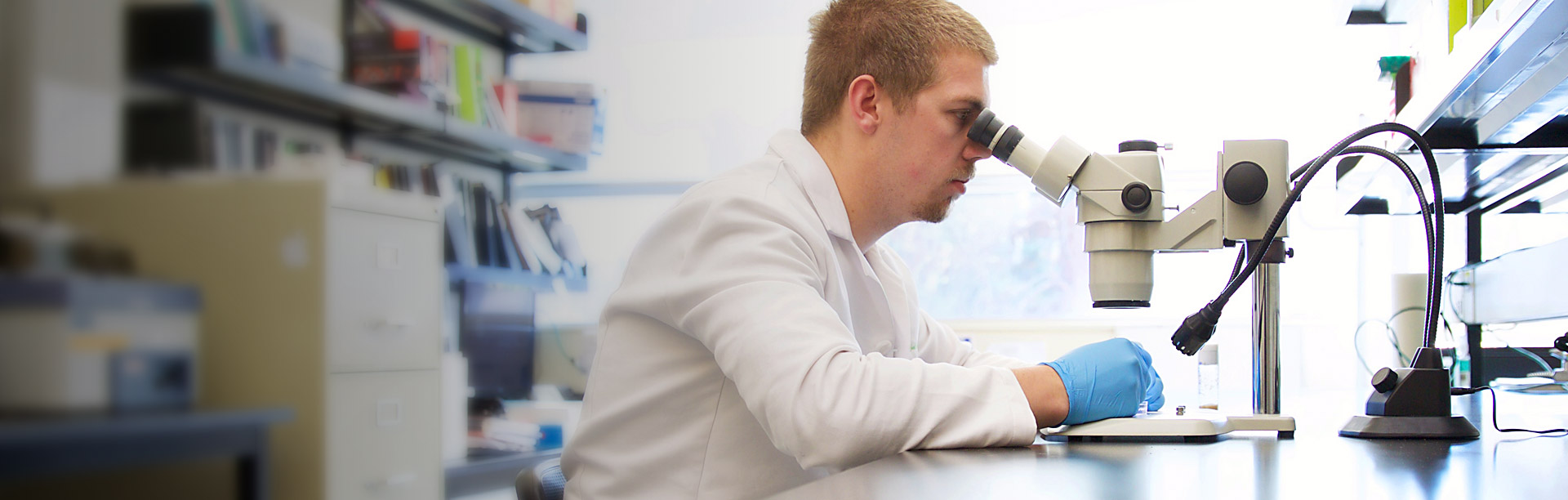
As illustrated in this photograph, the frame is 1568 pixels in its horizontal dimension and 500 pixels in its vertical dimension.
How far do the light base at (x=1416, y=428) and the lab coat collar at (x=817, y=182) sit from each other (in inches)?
24.0

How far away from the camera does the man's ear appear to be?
128 cm

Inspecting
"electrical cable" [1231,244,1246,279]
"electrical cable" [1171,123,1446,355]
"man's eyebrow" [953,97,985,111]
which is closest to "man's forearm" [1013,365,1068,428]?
"electrical cable" [1171,123,1446,355]

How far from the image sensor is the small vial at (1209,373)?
1.82 meters

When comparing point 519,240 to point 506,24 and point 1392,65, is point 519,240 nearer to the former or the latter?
point 506,24

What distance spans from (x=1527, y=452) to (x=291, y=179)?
1849mm

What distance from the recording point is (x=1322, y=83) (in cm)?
361

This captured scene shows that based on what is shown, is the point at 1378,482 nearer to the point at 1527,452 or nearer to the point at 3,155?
the point at 1527,452

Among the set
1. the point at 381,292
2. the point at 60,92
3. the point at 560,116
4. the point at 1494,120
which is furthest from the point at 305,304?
the point at 1494,120

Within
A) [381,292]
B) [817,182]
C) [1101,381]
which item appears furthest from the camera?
[381,292]

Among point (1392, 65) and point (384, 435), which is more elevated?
point (1392, 65)

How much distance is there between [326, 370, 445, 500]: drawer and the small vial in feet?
5.41

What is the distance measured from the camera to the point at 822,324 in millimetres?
913

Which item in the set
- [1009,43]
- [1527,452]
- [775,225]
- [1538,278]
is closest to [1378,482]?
[1527,452]

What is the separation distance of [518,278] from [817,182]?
1.90 m
